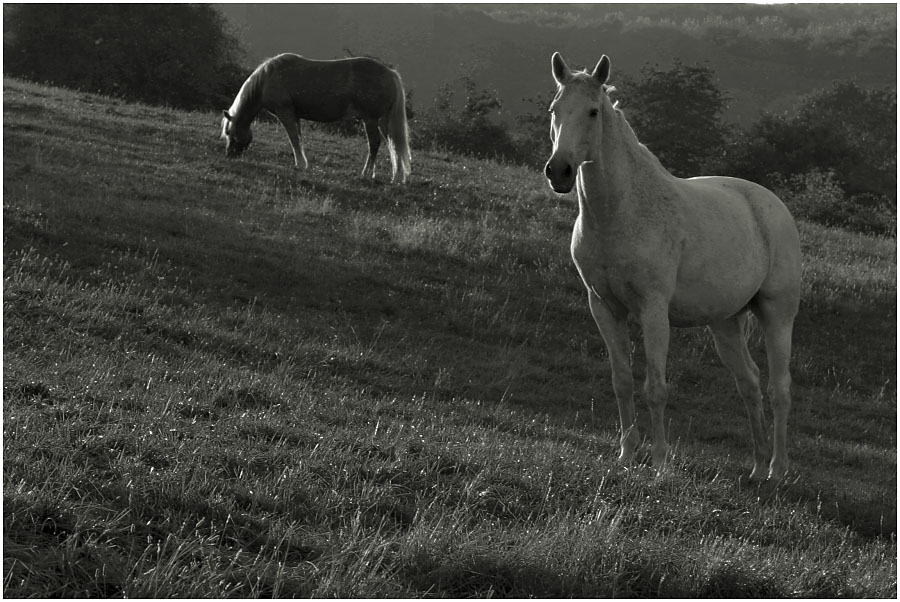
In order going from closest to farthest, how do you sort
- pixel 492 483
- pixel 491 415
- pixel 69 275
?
pixel 492 483
pixel 491 415
pixel 69 275

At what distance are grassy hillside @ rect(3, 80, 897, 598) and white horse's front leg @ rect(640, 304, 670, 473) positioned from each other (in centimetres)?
26

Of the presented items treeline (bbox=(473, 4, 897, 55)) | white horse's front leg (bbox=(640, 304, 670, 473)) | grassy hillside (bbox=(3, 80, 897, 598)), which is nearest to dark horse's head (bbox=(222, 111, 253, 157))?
grassy hillside (bbox=(3, 80, 897, 598))

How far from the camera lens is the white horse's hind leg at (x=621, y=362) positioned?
23.5ft

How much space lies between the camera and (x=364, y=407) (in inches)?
305

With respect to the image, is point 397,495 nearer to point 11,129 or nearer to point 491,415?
point 491,415

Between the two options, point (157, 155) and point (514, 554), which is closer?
point (514, 554)

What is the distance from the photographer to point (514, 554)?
4426 mm

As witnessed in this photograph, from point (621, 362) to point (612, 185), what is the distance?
4.64 ft

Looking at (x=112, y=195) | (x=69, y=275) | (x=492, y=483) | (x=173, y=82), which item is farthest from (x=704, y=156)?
(x=492, y=483)

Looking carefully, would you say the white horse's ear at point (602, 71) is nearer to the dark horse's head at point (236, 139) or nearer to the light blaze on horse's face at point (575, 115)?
the light blaze on horse's face at point (575, 115)

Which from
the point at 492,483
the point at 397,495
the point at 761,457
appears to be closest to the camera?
the point at 397,495

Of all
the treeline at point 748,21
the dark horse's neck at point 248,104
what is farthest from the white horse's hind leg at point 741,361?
the treeline at point 748,21

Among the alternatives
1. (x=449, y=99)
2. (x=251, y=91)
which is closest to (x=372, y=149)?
(x=251, y=91)

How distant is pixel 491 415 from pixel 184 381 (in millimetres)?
2766
